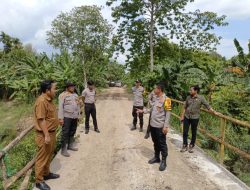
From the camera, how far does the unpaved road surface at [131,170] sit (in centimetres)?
652

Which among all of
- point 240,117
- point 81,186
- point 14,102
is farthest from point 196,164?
point 14,102

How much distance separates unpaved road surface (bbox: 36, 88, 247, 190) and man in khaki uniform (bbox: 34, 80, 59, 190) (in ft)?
1.46

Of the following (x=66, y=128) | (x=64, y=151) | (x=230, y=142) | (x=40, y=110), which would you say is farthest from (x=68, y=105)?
(x=230, y=142)

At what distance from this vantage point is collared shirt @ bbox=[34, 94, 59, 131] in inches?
236

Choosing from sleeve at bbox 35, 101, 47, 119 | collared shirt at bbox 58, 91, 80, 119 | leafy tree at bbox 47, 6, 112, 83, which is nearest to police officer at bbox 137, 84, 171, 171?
collared shirt at bbox 58, 91, 80, 119

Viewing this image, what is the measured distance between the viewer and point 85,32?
1300 inches

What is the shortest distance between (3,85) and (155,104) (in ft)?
75.5

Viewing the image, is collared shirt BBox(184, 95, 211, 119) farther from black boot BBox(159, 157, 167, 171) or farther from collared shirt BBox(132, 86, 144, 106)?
collared shirt BBox(132, 86, 144, 106)

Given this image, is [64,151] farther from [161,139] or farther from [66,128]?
[161,139]

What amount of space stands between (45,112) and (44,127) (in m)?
0.28

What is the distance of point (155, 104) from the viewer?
7.41 metres

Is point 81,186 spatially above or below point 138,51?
below

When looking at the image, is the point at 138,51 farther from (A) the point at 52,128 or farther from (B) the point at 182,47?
(A) the point at 52,128

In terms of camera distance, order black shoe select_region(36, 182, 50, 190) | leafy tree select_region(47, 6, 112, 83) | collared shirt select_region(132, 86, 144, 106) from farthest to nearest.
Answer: leafy tree select_region(47, 6, 112, 83) < collared shirt select_region(132, 86, 144, 106) < black shoe select_region(36, 182, 50, 190)
